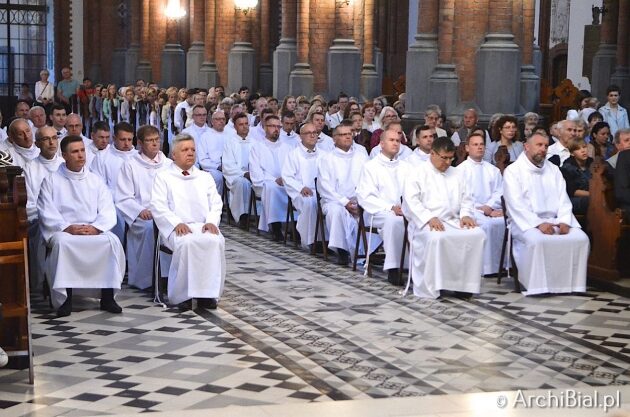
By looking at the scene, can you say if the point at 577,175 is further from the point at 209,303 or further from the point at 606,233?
the point at 209,303

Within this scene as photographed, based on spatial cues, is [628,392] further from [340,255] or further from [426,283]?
[340,255]

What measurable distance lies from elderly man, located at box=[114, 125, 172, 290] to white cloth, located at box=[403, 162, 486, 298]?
2.38 meters

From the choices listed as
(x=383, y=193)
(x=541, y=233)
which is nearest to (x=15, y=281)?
(x=383, y=193)

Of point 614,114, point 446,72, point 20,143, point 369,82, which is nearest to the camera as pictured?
point 20,143

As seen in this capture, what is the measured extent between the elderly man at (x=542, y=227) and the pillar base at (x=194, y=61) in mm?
20533

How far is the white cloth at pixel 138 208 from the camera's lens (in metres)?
11.6

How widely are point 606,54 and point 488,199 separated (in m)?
13.8

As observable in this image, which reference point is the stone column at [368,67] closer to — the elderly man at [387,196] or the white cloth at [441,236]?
the elderly man at [387,196]

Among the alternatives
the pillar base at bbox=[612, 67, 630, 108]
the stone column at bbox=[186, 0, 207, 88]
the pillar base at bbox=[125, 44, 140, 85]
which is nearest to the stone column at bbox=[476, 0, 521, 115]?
the pillar base at bbox=[612, 67, 630, 108]

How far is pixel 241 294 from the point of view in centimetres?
1123

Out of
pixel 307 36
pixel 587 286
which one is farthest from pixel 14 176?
pixel 307 36

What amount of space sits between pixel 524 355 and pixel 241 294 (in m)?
3.17

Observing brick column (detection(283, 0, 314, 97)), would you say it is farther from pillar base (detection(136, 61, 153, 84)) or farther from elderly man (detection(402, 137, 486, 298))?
pillar base (detection(136, 61, 153, 84))

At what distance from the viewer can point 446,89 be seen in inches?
720
